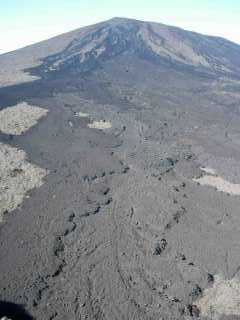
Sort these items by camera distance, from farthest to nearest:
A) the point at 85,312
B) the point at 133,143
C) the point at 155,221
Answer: the point at 133,143 < the point at 155,221 < the point at 85,312

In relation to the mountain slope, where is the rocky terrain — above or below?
above

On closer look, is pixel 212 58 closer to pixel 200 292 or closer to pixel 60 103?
pixel 60 103

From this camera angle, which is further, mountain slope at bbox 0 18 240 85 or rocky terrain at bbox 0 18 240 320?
mountain slope at bbox 0 18 240 85

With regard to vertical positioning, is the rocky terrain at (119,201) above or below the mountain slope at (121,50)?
above

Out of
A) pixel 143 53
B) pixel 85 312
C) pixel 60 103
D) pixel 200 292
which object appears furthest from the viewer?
pixel 143 53

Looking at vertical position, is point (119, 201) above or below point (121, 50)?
above

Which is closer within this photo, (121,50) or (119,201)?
(119,201)

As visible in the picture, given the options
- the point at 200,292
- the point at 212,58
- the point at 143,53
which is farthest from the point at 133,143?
the point at 212,58

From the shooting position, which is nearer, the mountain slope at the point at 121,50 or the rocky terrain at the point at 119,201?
the rocky terrain at the point at 119,201
